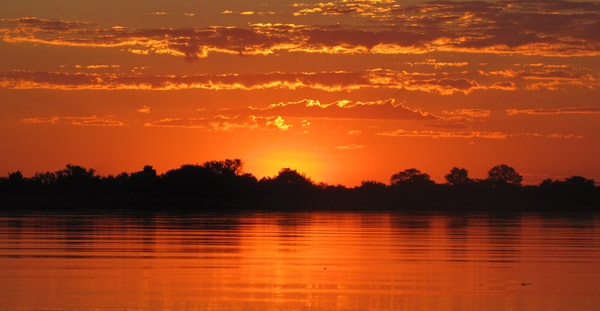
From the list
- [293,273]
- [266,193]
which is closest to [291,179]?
[266,193]

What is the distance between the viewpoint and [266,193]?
14338 centimetres

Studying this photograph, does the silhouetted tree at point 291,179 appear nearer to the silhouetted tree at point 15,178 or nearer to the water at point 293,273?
the silhouetted tree at point 15,178

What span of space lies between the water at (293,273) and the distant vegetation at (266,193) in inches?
3499

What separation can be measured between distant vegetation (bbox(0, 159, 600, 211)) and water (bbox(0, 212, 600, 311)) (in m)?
88.9

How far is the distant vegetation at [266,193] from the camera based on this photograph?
132500mm

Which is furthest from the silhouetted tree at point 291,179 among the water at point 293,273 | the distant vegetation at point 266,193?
the water at point 293,273

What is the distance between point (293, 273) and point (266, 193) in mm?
117753

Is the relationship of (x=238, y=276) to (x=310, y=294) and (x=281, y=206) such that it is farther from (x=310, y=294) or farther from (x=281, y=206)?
(x=281, y=206)

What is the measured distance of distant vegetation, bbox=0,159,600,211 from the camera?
132 meters

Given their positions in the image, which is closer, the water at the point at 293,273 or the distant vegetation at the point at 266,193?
the water at the point at 293,273

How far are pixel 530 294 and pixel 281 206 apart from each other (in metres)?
111

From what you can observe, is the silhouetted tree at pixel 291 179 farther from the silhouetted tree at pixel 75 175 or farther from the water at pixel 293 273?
the water at pixel 293 273

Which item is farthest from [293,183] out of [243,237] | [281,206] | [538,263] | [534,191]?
[538,263]

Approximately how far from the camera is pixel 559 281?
79.6 ft
